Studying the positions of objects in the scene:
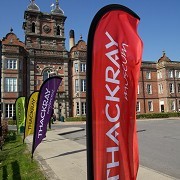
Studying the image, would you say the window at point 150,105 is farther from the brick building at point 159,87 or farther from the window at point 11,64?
A: the window at point 11,64

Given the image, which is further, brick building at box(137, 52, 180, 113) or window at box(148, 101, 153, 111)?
window at box(148, 101, 153, 111)

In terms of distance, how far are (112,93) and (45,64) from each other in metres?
39.0

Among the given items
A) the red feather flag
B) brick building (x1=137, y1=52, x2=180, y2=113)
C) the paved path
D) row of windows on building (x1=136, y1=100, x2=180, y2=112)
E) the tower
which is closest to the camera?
the red feather flag

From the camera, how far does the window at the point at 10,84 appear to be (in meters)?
38.0

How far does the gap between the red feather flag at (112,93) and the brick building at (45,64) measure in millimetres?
32524

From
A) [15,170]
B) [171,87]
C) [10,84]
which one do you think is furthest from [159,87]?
[15,170]

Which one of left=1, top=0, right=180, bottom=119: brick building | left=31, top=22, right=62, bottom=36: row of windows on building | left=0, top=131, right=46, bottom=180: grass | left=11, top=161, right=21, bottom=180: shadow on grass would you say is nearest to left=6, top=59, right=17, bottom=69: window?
left=1, top=0, right=180, bottom=119: brick building

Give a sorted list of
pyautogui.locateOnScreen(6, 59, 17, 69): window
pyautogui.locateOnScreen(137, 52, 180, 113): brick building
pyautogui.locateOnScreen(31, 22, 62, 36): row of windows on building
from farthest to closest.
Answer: pyautogui.locateOnScreen(137, 52, 180, 113): brick building < pyautogui.locateOnScreen(31, 22, 62, 36): row of windows on building < pyautogui.locateOnScreen(6, 59, 17, 69): window

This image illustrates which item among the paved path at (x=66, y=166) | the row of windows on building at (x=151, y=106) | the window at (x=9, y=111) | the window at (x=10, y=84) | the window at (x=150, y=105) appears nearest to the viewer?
the paved path at (x=66, y=166)

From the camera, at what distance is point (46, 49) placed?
42094 millimetres

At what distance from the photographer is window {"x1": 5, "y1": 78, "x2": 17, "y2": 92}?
125 feet

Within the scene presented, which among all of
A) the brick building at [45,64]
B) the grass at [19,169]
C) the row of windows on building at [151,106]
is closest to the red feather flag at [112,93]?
the grass at [19,169]

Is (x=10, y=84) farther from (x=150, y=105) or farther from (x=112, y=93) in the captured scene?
(x=112, y=93)

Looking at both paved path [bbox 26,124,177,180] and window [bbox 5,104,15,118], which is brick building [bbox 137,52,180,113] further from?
paved path [bbox 26,124,177,180]
